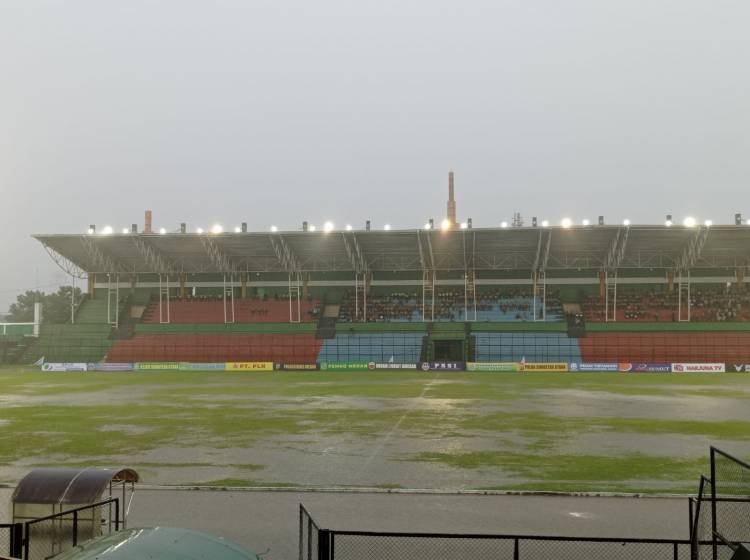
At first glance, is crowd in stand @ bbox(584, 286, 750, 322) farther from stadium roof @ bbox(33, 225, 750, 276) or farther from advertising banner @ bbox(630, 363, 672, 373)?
advertising banner @ bbox(630, 363, 672, 373)

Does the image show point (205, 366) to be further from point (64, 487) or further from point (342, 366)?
point (64, 487)

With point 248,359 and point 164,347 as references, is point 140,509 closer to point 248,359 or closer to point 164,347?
point 248,359

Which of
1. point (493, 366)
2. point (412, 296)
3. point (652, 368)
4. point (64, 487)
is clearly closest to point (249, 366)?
point (412, 296)

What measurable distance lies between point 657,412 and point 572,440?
11.7 metres

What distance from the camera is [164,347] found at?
80.4 metres

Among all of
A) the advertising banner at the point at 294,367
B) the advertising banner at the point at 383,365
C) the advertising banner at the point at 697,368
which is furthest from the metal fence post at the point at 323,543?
the advertising banner at the point at 697,368

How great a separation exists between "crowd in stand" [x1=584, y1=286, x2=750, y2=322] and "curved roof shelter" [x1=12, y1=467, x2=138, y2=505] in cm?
7659

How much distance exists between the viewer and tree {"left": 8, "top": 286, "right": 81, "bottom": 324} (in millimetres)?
126375

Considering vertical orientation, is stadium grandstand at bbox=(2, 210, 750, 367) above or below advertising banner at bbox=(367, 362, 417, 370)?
above

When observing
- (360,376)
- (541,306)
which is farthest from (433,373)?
(541,306)

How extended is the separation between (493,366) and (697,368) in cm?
2152

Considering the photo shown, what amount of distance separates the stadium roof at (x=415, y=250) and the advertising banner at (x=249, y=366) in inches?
544

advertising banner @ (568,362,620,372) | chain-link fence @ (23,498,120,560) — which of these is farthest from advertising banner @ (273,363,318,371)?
chain-link fence @ (23,498,120,560)

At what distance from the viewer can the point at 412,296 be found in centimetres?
8719
